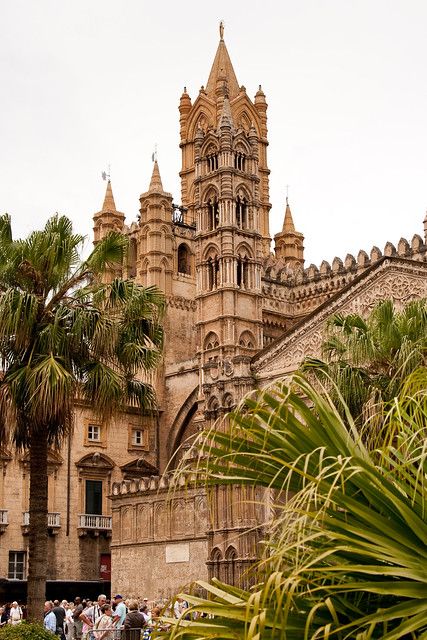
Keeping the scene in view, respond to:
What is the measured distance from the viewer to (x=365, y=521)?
263 inches

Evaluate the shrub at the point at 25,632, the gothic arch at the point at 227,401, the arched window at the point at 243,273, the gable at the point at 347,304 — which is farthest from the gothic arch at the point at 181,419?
the shrub at the point at 25,632

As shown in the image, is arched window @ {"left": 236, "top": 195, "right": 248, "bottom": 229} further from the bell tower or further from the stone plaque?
the stone plaque

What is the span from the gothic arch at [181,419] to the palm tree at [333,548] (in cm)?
4447

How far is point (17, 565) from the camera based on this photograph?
1678 inches

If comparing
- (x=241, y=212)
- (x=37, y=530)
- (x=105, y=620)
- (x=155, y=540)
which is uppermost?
(x=241, y=212)

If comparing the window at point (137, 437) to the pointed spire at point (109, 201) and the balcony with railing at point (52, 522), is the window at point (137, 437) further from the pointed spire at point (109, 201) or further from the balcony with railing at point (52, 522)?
the pointed spire at point (109, 201)

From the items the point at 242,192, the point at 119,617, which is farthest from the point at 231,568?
the point at 242,192

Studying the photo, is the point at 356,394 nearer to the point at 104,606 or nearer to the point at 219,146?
the point at 104,606

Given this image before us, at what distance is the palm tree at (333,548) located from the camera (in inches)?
246

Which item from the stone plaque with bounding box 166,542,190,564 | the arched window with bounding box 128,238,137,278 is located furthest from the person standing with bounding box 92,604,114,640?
the arched window with bounding box 128,238,137,278

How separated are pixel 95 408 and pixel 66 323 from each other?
1.59 metres

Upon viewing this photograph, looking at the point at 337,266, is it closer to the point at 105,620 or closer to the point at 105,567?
the point at 105,567

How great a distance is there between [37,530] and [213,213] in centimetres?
3291

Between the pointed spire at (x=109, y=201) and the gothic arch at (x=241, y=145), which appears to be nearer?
the gothic arch at (x=241, y=145)
